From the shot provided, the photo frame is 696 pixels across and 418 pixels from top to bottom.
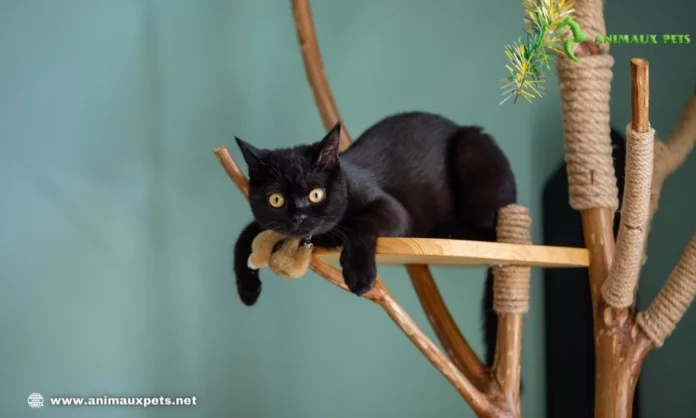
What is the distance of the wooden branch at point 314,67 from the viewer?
1292 mm

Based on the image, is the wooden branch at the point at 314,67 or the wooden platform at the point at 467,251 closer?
the wooden platform at the point at 467,251

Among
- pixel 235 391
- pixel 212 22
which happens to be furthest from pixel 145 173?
pixel 235 391

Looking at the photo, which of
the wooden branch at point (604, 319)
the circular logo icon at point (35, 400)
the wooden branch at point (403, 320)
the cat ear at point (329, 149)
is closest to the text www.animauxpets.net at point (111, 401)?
the circular logo icon at point (35, 400)

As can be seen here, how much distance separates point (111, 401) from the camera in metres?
1.32

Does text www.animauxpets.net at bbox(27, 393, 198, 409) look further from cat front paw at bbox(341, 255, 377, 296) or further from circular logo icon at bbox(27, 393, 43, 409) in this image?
cat front paw at bbox(341, 255, 377, 296)

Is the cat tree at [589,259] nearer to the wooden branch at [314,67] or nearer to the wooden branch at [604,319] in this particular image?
the wooden branch at [604,319]

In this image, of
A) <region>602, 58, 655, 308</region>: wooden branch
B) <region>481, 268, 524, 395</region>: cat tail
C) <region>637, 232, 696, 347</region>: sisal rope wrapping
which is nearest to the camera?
<region>602, 58, 655, 308</region>: wooden branch

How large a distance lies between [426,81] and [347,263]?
799 millimetres

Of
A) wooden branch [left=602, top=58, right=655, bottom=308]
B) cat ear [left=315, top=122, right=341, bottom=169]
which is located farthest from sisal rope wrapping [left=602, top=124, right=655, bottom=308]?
cat ear [left=315, top=122, right=341, bottom=169]

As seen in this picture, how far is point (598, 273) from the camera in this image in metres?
1.04

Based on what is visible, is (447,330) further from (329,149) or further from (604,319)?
(329,149)

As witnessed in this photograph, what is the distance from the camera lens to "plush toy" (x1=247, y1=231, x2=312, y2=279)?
0.90 metres

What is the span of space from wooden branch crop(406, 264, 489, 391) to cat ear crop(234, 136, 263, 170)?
0.46 metres

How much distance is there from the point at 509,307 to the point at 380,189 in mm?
304
